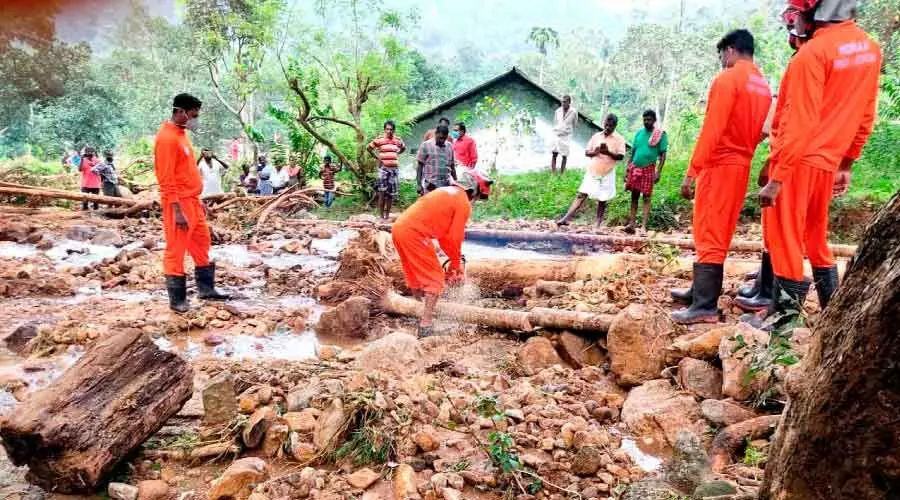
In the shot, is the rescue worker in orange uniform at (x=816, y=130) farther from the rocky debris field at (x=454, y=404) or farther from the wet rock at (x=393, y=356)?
the wet rock at (x=393, y=356)

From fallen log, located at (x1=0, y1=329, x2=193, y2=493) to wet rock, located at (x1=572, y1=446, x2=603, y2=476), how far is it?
1.95 metres

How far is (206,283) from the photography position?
5.63 meters

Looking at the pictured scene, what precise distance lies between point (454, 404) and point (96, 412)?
166 centimetres

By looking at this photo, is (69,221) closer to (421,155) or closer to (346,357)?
(421,155)

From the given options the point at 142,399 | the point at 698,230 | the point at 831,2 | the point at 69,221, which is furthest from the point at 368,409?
the point at 69,221

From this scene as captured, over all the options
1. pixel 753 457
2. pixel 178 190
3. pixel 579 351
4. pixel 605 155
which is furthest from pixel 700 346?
pixel 605 155

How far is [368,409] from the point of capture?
8.88 ft

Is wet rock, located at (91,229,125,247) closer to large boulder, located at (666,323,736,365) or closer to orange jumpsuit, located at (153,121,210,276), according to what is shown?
orange jumpsuit, located at (153,121,210,276)

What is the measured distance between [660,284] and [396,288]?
2595 millimetres

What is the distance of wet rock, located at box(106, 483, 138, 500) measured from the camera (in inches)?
89.2

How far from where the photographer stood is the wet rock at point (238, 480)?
227cm

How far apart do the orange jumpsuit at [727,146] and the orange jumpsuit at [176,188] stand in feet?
13.9

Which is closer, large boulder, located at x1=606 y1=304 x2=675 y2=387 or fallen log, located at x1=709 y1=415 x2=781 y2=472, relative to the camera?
fallen log, located at x1=709 y1=415 x2=781 y2=472

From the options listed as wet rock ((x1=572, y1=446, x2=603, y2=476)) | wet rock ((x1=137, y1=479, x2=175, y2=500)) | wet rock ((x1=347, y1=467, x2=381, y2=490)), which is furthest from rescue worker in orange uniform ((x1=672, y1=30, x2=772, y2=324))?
wet rock ((x1=137, y1=479, x2=175, y2=500))
